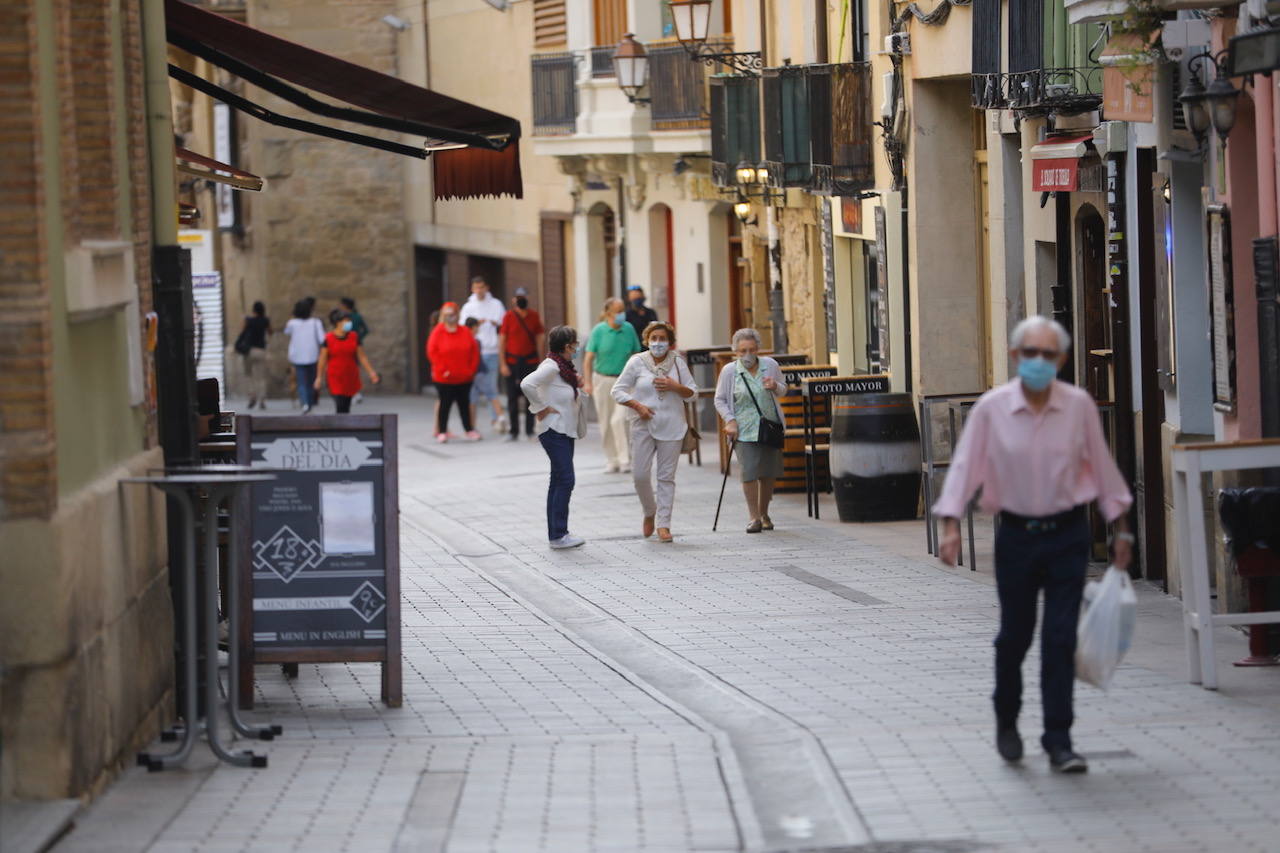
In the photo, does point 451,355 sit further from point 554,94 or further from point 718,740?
point 718,740

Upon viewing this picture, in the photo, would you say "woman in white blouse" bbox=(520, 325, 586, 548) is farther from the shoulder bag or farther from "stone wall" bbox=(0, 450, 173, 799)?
the shoulder bag

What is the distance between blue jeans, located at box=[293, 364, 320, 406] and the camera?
34.5 metres

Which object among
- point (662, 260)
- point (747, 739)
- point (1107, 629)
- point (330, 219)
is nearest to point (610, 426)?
point (662, 260)

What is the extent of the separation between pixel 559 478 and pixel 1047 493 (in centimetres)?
864

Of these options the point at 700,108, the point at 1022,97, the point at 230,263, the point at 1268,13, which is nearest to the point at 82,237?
the point at 1268,13

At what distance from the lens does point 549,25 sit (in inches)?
1363

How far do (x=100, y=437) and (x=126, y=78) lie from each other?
71.5 inches

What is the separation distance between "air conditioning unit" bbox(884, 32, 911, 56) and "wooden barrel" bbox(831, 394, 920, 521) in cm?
326

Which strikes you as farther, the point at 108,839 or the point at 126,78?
the point at 126,78

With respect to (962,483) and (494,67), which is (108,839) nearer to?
(962,483)

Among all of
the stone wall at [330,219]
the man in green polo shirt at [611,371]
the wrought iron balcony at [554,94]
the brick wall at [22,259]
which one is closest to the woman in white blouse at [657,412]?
the man in green polo shirt at [611,371]

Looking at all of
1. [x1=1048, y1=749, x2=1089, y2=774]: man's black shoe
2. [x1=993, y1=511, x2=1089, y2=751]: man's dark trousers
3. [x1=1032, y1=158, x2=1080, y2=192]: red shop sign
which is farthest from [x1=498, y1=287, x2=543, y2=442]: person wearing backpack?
[x1=1048, y1=749, x2=1089, y2=774]: man's black shoe

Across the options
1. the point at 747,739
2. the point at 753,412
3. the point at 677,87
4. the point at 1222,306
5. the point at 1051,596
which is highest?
the point at 677,87

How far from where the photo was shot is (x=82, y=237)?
9008 mm
